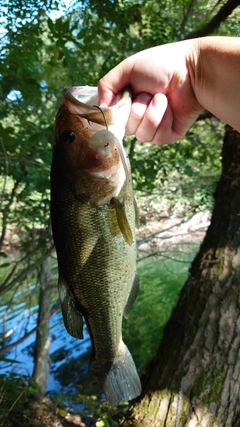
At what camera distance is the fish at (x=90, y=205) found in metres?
1.50

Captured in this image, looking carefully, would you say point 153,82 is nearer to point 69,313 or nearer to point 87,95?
point 87,95

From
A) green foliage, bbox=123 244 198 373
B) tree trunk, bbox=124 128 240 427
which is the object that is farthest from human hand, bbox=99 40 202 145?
green foliage, bbox=123 244 198 373

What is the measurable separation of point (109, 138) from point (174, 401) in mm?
2373

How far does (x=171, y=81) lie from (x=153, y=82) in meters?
0.11

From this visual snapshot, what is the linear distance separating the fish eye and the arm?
0.74 feet

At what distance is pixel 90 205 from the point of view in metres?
1.55

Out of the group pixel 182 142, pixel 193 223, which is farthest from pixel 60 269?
pixel 193 223

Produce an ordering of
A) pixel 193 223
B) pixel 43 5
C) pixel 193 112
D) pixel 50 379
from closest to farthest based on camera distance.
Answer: pixel 193 112
pixel 43 5
pixel 50 379
pixel 193 223

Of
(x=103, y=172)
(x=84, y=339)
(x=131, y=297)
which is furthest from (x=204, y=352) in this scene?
(x=84, y=339)

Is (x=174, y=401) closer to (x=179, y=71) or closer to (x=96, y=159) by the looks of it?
(x=96, y=159)

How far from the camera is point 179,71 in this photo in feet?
5.37

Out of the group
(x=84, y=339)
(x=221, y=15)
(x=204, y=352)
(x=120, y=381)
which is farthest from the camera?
(x=84, y=339)

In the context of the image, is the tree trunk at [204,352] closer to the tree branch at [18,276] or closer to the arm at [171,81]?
the tree branch at [18,276]

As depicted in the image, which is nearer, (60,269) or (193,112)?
(60,269)
